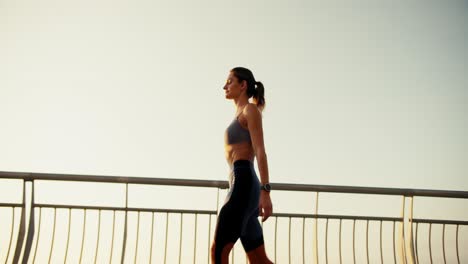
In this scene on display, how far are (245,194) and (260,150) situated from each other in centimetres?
33

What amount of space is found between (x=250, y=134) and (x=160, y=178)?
190 cm

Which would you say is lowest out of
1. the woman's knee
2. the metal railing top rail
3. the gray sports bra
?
the woman's knee

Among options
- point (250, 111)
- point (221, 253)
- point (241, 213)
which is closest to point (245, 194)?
point (241, 213)

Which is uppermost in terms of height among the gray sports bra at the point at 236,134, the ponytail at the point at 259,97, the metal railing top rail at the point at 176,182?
the ponytail at the point at 259,97

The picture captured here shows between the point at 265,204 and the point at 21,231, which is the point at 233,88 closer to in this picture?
the point at 265,204

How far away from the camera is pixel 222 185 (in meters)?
4.56

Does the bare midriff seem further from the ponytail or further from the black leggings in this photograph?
the ponytail

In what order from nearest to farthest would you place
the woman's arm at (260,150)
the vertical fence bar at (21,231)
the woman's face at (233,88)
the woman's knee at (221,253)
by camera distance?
the woman's knee at (221,253) < the woman's arm at (260,150) < the woman's face at (233,88) < the vertical fence bar at (21,231)

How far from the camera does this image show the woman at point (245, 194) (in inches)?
110

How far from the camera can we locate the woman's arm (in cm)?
288

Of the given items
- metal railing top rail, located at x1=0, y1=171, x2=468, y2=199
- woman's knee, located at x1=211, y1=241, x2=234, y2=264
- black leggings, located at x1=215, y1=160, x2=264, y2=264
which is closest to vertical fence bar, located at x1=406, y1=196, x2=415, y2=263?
metal railing top rail, located at x1=0, y1=171, x2=468, y2=199

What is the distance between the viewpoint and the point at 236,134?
9.86 feet

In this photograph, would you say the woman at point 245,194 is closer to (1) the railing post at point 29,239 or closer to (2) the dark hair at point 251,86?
(2) the dark hair at point 251,86

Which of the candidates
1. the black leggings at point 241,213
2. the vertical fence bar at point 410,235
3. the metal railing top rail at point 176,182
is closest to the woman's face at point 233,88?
the black leggings at point 241,213
